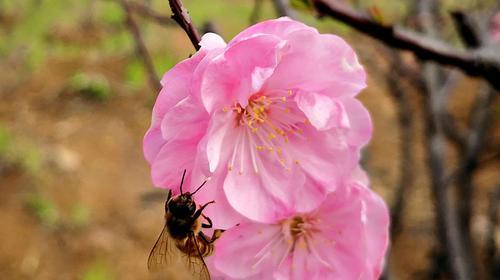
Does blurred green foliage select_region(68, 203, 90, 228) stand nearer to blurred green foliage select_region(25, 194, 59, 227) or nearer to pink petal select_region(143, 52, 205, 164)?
blurred green foliage select_region(25, 194, 59, 227)

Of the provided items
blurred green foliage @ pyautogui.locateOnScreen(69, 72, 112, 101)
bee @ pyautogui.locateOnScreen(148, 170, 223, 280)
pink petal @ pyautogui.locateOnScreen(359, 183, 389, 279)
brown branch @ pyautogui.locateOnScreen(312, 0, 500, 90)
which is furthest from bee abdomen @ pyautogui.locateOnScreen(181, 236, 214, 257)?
blurred green foliage @ pyautogui.locateOnScreen(69, 72, 112, 101)

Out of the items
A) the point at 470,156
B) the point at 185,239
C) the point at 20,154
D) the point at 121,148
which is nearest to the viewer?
the point at 185,239

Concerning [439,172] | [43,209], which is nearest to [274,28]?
[439,172]

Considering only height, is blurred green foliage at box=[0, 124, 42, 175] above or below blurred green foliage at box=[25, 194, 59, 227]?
above

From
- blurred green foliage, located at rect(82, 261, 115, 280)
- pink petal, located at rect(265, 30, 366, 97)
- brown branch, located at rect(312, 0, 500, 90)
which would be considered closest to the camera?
pink petal, located at rect(265, 30, 366, 97)

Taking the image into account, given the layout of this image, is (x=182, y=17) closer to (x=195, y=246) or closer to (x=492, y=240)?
(x=195, y=246)

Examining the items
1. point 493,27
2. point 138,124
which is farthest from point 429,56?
point 138,124
